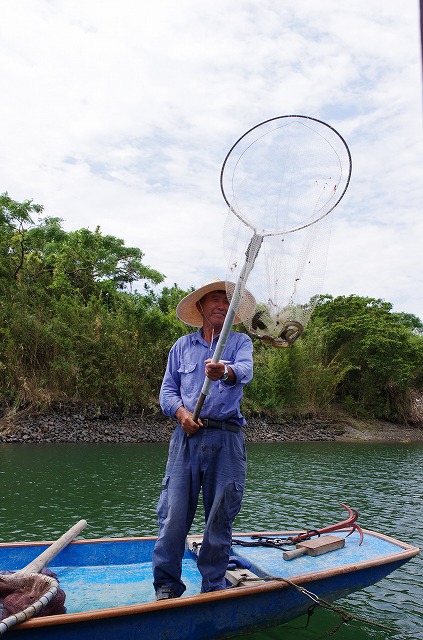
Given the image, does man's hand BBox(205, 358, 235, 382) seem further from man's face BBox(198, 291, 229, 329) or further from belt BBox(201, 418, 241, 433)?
man's face BBox(198, 291, 229, 329)

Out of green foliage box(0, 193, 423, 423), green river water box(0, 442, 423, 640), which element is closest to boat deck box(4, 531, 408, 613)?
green river water box(0, 442, 423, 640)

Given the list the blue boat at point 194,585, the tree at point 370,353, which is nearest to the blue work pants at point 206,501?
the blue boat at point 194,585

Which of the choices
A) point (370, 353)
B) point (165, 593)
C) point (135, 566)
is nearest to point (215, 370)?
point (165, 593)

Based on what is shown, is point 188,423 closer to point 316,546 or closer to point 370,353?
point 316,546

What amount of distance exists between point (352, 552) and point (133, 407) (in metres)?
18.5

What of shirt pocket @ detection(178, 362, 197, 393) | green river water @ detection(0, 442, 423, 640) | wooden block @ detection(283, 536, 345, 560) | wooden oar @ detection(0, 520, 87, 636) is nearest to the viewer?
wooden oar @ detection(0, 520, 87, 636)

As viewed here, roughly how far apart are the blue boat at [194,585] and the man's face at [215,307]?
1.86 m

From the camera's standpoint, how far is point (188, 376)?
4.11 metres

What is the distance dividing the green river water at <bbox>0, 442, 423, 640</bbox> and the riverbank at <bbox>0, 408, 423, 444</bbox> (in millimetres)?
1136

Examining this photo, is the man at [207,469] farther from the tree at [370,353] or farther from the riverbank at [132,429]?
the tree at [370,353]

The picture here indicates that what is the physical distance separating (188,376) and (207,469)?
2.23ft

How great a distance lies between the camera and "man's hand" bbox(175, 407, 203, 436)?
12.6ft

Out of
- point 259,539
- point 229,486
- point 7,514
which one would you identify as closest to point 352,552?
point 259,539

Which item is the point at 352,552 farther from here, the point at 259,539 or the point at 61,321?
the point at 61,321
